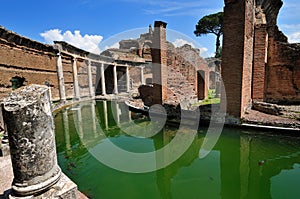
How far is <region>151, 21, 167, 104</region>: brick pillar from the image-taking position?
913 cm

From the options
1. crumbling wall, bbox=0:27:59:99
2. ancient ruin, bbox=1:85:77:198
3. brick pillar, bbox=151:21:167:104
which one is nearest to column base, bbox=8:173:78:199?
ancient ruin, bbox=1:85:77:198

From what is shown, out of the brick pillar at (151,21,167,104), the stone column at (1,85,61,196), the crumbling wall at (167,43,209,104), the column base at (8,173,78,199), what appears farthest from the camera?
the crumbling wall at (167,43,209,104)

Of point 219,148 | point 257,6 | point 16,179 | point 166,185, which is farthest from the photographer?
point 257,6

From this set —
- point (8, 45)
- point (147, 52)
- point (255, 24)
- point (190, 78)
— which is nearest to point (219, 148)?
point (255, 24)

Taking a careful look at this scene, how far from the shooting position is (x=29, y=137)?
205 cm

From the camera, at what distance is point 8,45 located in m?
12.6

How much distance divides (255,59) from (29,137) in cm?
895

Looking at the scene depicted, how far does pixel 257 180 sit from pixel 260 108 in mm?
5051

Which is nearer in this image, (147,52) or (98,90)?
(98,90)

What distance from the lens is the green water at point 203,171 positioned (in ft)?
11.0

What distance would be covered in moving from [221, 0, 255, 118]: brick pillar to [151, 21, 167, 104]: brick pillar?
10.6 ft

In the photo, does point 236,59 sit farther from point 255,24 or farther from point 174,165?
point 174,165

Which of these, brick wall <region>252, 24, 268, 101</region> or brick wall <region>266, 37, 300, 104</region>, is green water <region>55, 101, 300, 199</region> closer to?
brick wall <region>252, 24, 268, 101</region>

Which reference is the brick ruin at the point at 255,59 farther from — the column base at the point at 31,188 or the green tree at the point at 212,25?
the green tree at the point at 212,25
